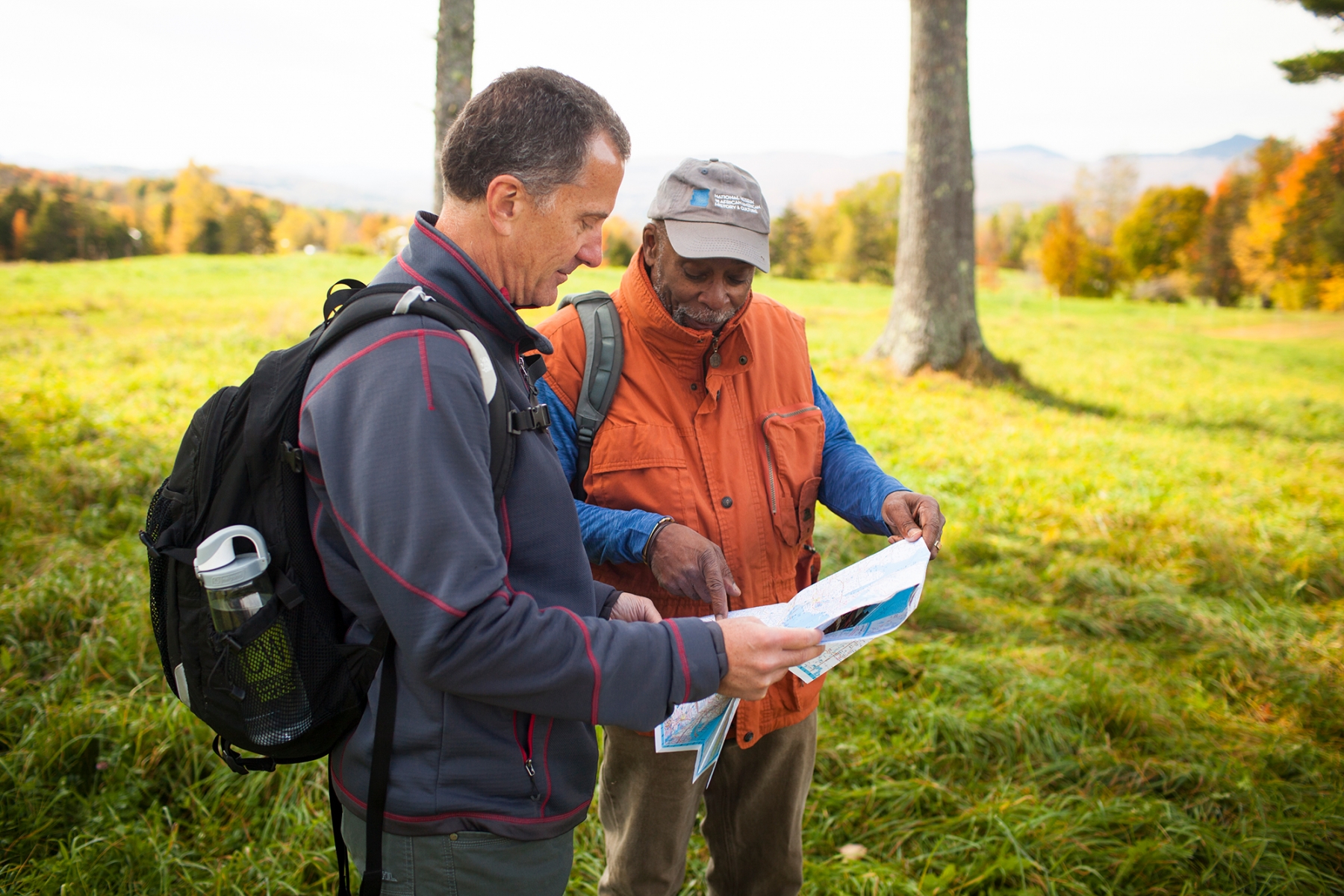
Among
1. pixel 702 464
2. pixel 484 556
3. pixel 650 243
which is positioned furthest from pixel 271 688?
pixel 650 243

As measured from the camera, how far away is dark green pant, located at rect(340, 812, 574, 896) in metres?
1.34

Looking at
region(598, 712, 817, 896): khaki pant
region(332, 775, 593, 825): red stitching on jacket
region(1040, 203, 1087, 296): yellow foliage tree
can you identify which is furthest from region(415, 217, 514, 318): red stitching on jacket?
region(1040, 203, 1087, 296): yellow foliage tree

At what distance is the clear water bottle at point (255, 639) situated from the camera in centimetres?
119

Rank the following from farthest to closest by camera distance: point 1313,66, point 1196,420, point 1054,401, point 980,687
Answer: point 1196,420 < point 1054,401 < point 1313,66 < point 980,687

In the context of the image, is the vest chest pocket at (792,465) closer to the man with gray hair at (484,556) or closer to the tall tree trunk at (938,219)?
the man with gray hair at (484,556)

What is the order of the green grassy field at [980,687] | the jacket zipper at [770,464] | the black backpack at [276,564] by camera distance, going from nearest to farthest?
the black backpack at [276,564], the jacket zipper at [770,464], the green grassy field at [980,687]

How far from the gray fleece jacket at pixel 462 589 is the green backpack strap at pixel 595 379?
0.45 m

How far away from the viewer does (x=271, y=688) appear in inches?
50.0

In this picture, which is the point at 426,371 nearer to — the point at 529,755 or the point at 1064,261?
the point at 529,755

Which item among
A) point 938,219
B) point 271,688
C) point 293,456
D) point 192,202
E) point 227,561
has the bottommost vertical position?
point 271,688

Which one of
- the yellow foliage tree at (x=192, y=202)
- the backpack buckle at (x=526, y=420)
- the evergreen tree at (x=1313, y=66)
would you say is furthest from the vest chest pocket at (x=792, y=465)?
the yellow foliage tree at (x=192, y=202)

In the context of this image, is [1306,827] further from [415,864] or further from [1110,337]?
[1110,337]

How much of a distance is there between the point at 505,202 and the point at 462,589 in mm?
656

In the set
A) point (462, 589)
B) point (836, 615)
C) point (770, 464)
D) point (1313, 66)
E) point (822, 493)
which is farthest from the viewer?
→ point (1313, 66)
